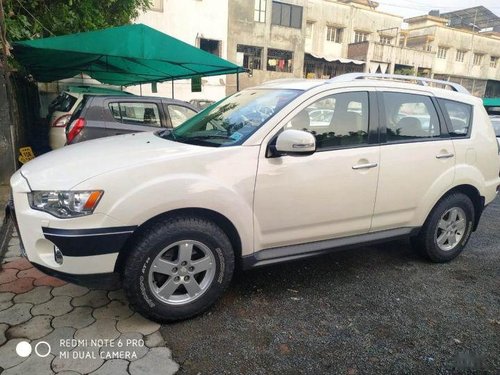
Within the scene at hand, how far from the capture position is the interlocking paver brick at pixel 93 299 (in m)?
2.87

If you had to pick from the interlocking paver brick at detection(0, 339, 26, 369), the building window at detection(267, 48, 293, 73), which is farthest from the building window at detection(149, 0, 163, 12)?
the interlocking paver brick at detection(0, 339, 26, 369)

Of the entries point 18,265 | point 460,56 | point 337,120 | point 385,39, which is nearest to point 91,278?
point 18,265

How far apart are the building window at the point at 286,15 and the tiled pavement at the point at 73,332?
2407cm

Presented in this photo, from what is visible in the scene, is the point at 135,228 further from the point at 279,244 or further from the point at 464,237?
the point at 464,237

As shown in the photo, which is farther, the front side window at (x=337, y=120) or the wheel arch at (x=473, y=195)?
the wheel arch at (x=473, y=195)

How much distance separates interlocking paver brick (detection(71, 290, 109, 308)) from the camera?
2869mm

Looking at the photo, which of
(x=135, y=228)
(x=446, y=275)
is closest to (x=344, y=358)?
(x=135, y=228)

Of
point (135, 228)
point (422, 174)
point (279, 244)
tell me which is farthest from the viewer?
point (422, 174)

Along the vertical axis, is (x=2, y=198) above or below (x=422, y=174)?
below

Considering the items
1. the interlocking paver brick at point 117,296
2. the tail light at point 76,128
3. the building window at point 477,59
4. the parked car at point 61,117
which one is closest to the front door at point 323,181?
the interlocking paver brick at point 117,296

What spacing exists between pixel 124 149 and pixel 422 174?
2.61m

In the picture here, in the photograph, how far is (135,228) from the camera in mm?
2385

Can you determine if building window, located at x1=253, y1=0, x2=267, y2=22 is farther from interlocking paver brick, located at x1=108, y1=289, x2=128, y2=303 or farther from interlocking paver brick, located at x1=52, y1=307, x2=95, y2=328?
interlocking paver brick, located at x1=52, y1=307, x2=95, y2=328

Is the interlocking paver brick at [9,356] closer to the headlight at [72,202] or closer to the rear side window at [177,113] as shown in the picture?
the headlight at [72,202]
